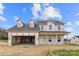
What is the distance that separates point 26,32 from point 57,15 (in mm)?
356

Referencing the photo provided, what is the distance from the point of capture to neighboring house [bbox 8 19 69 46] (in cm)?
277

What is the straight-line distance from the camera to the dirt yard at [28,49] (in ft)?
9.05

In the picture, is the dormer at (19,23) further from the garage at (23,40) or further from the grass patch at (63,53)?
the grass patch at (63,53)

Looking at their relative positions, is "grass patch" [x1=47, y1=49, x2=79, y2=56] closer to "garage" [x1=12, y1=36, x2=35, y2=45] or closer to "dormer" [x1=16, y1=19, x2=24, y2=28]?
"garage" [x1=12, y1=36, x2=35, y2=45]

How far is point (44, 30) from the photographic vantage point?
9.12 ft

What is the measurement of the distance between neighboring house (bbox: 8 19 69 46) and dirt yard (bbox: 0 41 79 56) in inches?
2.0

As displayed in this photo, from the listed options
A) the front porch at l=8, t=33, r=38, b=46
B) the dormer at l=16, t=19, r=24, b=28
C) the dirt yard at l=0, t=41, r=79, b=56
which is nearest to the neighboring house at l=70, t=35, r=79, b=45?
the dirt yard at l=0, t=41, r=79, b=56

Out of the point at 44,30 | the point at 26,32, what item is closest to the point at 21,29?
the point at 26,32

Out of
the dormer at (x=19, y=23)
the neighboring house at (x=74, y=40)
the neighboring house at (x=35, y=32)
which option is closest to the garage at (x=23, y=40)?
the neighboring house at (x=35, y=32)

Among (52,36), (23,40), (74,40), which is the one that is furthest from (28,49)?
(74,40)

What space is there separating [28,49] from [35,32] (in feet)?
0.61

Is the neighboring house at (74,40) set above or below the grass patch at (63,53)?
above

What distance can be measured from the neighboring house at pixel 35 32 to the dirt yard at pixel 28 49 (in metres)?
0.05

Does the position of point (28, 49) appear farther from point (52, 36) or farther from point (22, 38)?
point (52, 36)
